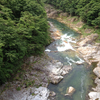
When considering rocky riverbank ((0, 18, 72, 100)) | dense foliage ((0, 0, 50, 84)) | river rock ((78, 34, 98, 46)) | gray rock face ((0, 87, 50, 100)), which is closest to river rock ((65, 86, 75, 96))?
rocky riverbank ((0, 18, 72, 100))

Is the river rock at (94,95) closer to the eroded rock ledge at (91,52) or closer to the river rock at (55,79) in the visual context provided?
the eroded rock ledge at (91,52)

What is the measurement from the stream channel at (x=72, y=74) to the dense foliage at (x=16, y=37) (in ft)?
19.8

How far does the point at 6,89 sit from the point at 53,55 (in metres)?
12.3

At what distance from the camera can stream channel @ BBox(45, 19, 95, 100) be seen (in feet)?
47.1

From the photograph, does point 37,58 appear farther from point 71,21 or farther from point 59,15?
point 59,15

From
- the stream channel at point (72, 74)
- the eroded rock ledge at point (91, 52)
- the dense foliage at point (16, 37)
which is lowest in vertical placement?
the stream channel at point (72, 74)

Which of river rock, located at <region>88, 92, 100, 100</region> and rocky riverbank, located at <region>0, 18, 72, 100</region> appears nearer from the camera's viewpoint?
rocky riverbank, located at <region>0, 18, 72, 100</region>

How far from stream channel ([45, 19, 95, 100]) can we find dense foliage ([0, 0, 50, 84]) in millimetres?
6042

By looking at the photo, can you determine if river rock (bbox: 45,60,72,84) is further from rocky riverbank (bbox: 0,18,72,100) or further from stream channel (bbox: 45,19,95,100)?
stream channel (bbox: 45,19,95,100)

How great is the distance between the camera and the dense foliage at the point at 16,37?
11613mm

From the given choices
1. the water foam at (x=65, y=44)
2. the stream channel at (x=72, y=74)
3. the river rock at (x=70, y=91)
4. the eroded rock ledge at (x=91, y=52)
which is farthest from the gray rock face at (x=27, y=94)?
the water foam at (x=65, y=44)

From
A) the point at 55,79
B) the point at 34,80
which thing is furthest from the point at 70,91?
the point at 34,80

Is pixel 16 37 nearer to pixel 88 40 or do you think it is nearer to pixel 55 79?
pixel 55 79

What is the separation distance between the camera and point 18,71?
48.6ft
